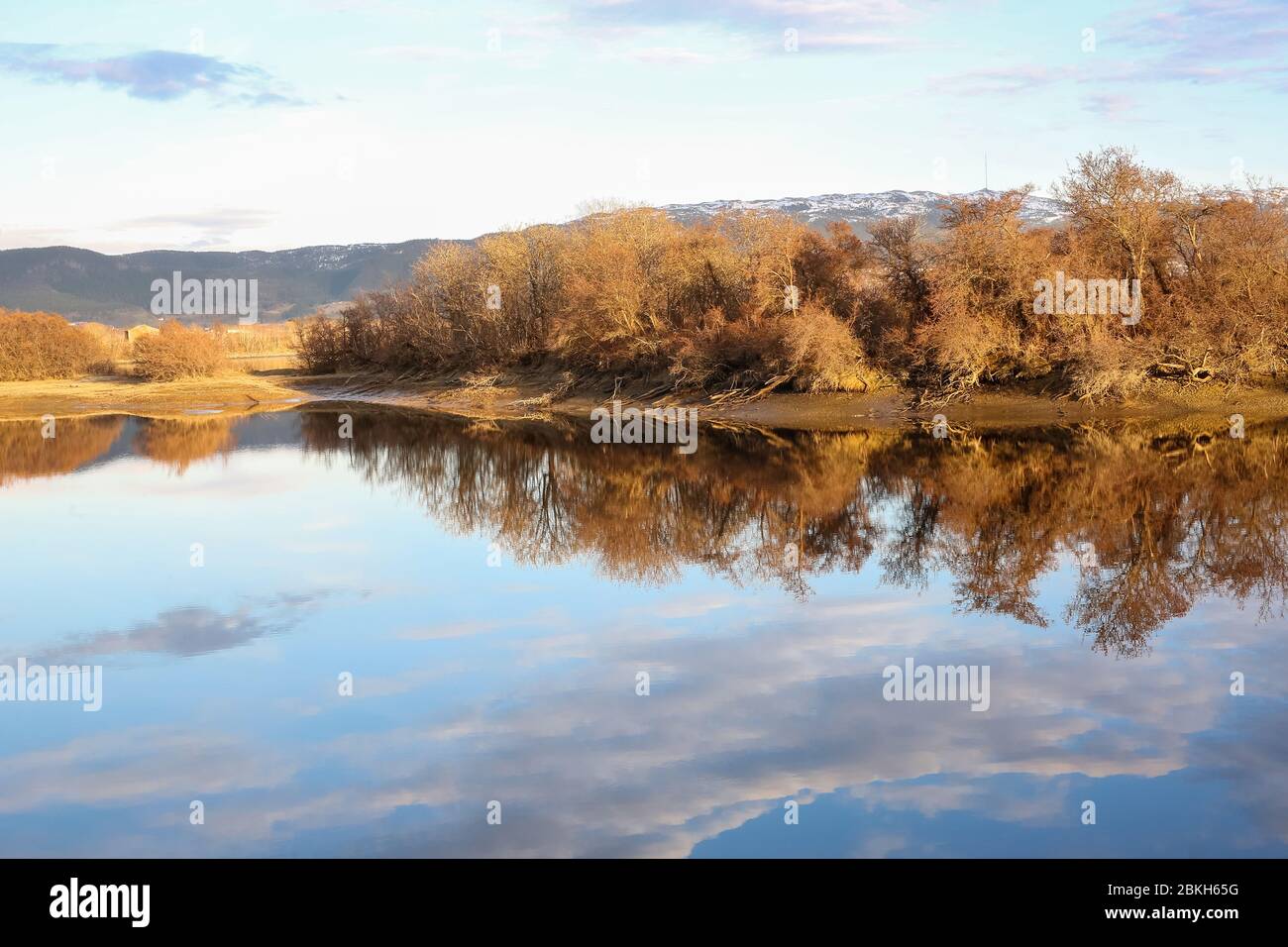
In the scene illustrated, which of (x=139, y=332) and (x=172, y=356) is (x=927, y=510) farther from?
(x=139, y=332)

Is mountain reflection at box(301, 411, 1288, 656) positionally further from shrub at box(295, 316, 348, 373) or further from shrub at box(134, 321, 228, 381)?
shrub at box(295, 316, 348, 373)

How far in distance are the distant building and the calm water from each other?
45.8m

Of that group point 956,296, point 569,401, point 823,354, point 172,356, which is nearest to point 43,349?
point 172,356

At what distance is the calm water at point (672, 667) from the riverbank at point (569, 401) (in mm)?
9893

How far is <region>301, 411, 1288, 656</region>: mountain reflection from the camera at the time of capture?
46.9 feet

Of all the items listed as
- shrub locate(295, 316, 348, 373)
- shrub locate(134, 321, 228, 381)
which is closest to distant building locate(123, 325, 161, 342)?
shrub locate(134, 321, 228, 381)

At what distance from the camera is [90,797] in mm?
8828

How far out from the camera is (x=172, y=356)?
62906 millimetres

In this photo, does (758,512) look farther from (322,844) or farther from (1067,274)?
(1067,274)

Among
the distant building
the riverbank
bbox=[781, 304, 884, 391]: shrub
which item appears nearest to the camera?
the riverbank

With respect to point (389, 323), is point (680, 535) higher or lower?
lower

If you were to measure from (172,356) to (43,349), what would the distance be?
36.5 feet

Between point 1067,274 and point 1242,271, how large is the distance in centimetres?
476
